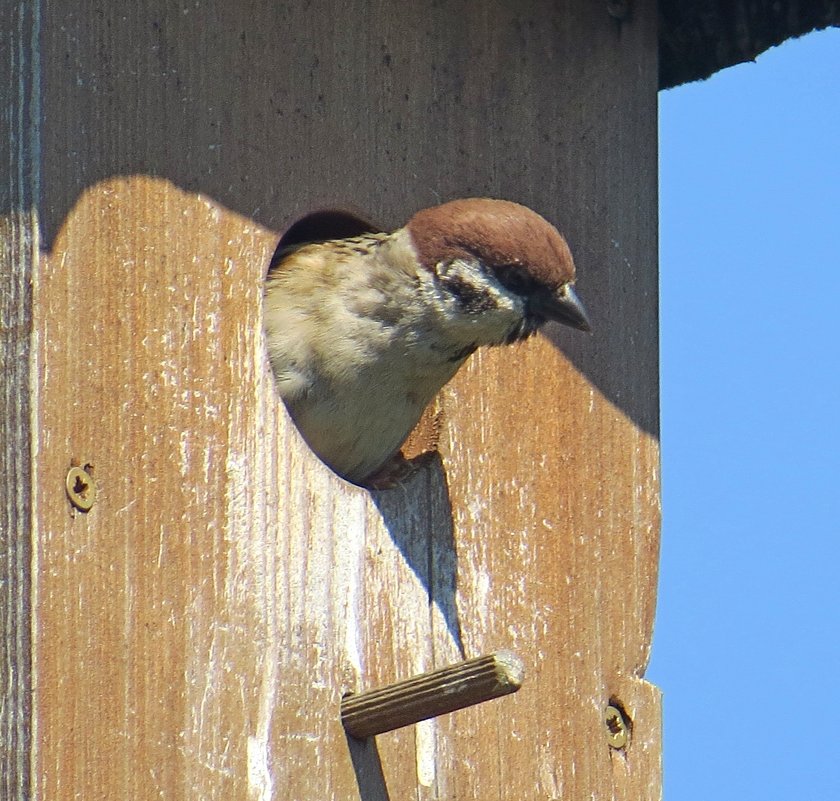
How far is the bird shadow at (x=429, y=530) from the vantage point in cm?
277

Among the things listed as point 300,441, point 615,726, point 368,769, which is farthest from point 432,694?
point 615,726

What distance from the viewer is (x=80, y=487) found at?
230 cm

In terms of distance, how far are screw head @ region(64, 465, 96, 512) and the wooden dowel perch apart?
0.45 meters

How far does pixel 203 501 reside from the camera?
247 centimetres

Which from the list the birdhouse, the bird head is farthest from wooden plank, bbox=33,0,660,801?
the bird head

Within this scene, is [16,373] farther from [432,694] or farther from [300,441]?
[432,694]

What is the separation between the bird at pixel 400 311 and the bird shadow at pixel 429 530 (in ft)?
0.16

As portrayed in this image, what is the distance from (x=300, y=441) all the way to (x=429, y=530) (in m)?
0.30

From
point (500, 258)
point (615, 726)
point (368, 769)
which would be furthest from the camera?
point (615, 726)

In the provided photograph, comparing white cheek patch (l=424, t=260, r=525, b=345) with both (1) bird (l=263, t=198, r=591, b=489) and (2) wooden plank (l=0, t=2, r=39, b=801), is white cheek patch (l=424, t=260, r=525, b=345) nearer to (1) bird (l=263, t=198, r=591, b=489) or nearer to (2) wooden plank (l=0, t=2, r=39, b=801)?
(1) bird (l=263, t=198, r=591, b=489)

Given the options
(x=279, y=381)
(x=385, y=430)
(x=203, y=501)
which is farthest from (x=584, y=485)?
(x=203, y=501)

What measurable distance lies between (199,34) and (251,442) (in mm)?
558

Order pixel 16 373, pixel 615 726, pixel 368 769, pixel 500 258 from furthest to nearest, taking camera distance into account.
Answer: pixel 615 726 → pixel 500 258 → pixel 368 769 → pixel 16 373

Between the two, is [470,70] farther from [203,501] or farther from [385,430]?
[203,501]
